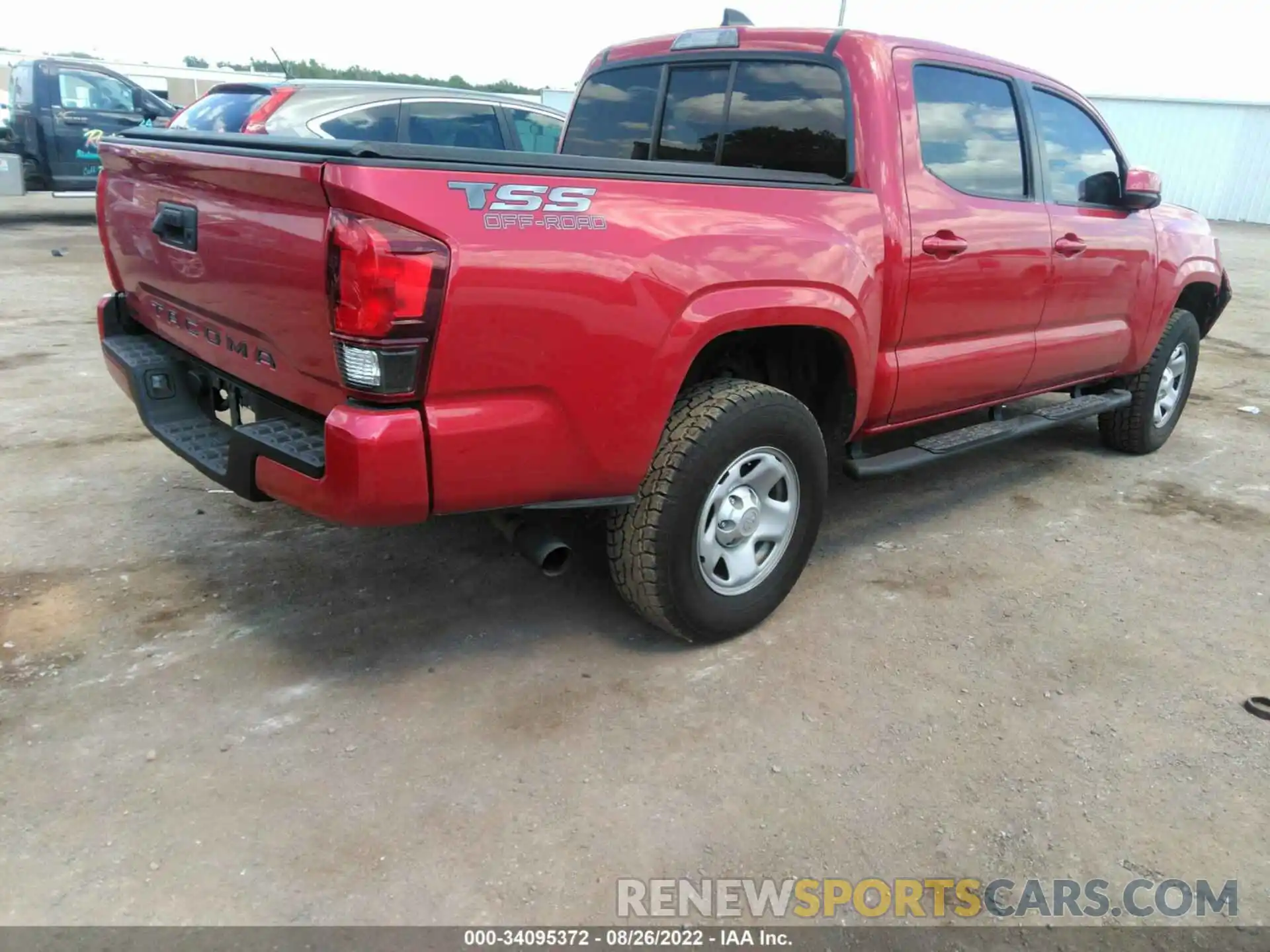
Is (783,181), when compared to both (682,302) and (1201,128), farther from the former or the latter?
(1201,128)

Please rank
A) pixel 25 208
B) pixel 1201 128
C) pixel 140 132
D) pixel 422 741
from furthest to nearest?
pixel 1201 128
pixel 25 208
pixel 140 132
pixel 422 741

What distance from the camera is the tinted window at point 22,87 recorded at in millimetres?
12180

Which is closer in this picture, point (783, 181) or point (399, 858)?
point (399, 858)

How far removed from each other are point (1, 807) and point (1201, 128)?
3093 cm

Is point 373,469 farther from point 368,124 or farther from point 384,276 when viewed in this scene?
point 368,124

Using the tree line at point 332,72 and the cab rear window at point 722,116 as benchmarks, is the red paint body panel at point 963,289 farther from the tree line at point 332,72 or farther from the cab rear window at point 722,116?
the tree line at point 332,72

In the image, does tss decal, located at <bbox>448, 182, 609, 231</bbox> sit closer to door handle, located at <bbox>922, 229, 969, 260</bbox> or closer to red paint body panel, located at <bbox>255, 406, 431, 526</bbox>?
red paint body panel, located at <bbox>255, 406, 431, 526</bbox>

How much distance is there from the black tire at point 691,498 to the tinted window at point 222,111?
5921 millimetres

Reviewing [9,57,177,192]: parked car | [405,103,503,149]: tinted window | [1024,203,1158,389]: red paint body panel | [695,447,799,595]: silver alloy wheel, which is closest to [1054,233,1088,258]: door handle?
[1024,203,1158,389]: red paint body panel

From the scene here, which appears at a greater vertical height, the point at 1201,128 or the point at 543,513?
the point at 1201,128

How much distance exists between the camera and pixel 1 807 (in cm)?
232

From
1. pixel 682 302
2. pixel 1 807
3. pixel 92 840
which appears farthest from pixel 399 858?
pixel 682 302

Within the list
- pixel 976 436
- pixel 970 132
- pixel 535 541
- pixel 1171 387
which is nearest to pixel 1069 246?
pixel 970 132

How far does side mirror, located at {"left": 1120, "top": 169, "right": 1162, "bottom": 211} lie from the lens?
14.2 feet
